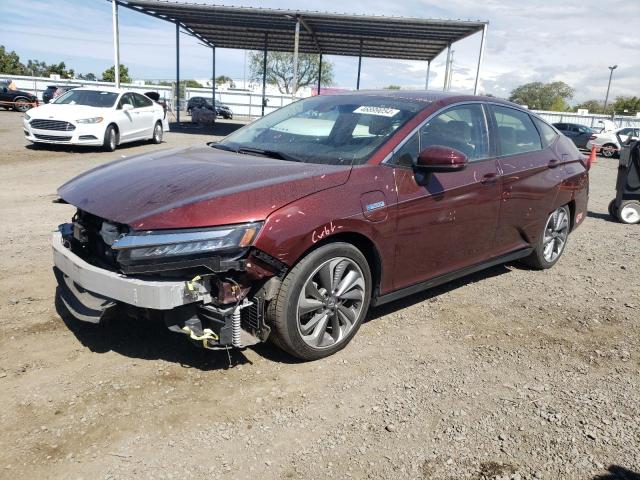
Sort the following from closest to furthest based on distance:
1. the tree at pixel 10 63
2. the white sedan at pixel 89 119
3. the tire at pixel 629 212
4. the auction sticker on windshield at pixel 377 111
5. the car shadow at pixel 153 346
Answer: the car shadow at pixel 153 346
the auction sticker on windshield at pixel 377 111
the tire at pixel 629 212
the white sedan at pixel 89 119
the tree at pixel 10 63

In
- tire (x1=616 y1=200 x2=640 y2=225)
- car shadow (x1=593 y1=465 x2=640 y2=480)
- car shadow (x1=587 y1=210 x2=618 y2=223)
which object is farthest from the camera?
car shadow (x1=587 y1=210 x2=618 y2=223)

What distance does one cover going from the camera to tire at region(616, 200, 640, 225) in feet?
27.6

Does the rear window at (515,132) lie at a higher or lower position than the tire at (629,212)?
higher

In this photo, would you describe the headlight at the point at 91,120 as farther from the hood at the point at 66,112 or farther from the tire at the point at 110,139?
the tire at the point at 110,139

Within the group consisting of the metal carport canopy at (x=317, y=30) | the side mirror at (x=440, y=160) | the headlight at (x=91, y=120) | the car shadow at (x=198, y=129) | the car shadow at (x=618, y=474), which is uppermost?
the metal carport canopy at (x=317, y=30)

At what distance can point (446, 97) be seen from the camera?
4262 mm

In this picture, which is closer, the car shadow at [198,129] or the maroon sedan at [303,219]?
the maroon sedan at [303,219]

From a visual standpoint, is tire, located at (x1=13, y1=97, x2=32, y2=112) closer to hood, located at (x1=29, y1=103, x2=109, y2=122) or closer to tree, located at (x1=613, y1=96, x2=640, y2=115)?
hood, located at (x1=29, y1=103, x2=109, y2=122)

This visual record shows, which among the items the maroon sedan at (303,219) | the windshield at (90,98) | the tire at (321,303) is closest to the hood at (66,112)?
the windshield at (90,98)

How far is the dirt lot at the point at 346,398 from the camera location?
8.25 feet

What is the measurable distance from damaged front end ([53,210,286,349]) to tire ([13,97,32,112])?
35056 mm

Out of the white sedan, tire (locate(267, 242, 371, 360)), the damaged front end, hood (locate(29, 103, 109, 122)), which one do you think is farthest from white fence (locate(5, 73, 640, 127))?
the damaged front end

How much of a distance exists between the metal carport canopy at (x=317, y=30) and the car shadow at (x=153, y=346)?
19.0 m

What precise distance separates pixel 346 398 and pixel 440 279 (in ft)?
4.78
